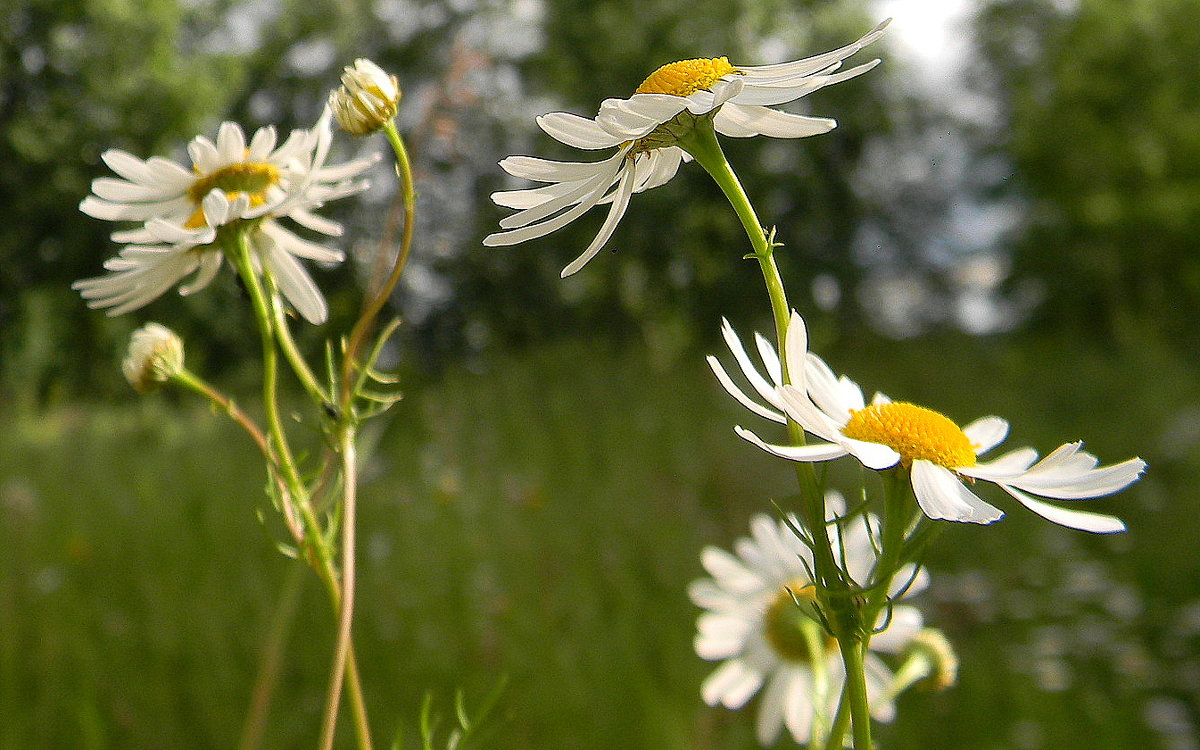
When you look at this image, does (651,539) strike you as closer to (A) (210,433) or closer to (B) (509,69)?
(A) (210,433)

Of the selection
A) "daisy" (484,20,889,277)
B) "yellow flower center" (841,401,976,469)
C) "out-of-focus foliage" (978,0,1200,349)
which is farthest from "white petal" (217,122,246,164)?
"out-of-focus foliage" (978,0,1200,349)

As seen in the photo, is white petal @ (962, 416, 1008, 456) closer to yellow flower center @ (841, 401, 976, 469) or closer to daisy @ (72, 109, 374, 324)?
yellow flower center @ (841, 401, 976, 469)

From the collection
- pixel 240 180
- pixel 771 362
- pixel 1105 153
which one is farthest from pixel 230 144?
pixel 1105 153

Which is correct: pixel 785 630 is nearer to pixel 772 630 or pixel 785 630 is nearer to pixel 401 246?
pixel 772 630

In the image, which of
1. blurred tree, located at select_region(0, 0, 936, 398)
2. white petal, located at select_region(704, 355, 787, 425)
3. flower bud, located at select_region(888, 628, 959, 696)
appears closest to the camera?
white petal, located at select_region(704, 355, 787, 425)

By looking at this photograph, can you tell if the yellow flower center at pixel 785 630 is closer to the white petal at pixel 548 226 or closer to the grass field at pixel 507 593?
the white petal at pixel 548 226

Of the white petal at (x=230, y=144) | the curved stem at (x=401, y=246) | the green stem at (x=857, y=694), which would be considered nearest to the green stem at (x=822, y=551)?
the green stem at (x=857, y=694)

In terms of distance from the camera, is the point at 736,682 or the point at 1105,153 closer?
the point at 736,682
